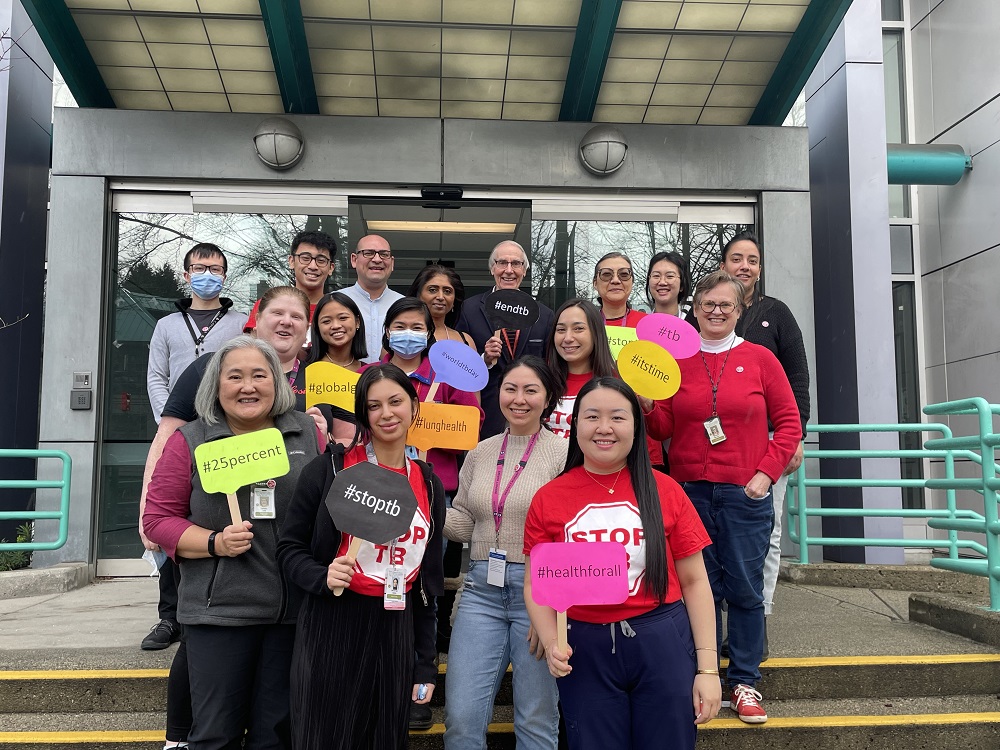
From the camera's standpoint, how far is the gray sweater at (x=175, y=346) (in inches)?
Answer: 187

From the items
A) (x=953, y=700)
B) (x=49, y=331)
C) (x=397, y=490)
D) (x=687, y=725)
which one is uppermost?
(x=49, y=331)

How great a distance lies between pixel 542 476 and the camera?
333cm

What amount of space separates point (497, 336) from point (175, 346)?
6.49ft

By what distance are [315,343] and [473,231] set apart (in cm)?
414

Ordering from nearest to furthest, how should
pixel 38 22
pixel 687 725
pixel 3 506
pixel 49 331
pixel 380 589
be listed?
pixel 687 725, pixel 380 589, pixel 38 22, pixel 49 331, pixel 3 506

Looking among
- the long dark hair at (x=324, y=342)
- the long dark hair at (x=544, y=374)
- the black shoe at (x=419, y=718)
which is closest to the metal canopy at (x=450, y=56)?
the long dark hair at (x=324, y=342)

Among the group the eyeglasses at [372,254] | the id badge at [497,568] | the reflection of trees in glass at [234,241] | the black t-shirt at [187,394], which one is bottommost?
the id badge at [497,568]

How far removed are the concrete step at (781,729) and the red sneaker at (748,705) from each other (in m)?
0.06

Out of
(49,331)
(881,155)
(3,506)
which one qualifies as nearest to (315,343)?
(49,331)

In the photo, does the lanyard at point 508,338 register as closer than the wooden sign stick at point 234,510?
No

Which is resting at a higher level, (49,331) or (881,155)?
(881,155)

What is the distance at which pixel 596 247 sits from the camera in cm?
785

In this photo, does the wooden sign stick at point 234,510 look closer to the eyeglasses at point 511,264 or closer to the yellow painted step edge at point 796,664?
the yellow painted step edge at point 796,664

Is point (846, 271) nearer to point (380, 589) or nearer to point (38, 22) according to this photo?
point (380, 589)
